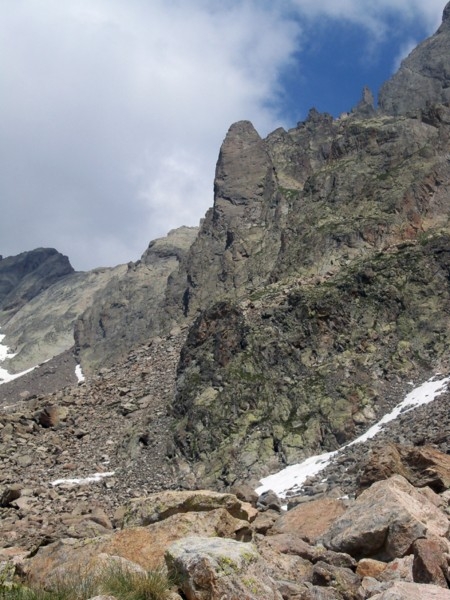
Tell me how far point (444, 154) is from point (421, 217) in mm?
9904

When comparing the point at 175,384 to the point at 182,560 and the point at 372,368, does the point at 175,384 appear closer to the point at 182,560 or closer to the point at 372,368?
the point at 372,368

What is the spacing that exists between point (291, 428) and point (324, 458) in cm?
465

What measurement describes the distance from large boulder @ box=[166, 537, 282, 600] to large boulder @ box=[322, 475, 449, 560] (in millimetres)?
3684

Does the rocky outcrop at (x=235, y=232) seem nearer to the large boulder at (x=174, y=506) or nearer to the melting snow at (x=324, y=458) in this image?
the melting snow at (x=324, y=458)

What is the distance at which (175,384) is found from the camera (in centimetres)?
5134

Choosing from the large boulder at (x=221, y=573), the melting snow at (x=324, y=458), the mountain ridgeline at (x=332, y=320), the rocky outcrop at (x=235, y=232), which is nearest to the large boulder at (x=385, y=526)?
the large boulder at (x=221, y=573)

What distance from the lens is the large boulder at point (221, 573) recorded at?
8.48 m

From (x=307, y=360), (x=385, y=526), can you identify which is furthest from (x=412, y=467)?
(x=307, y=360)

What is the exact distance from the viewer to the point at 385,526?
39.9ft

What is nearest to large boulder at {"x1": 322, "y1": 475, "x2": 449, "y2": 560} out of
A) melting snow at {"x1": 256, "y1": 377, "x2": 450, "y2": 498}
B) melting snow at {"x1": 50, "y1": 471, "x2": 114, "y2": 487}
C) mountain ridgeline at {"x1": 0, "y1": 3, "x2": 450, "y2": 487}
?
melting snow at {"x1": 256, "y1": 377, "x2": 450, "y2": 498}

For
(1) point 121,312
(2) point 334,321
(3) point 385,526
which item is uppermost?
(1) point 121,312

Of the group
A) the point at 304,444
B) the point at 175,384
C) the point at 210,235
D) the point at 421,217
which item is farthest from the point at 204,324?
the point at 210,235

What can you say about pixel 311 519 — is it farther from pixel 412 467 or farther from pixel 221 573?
pixel 221 573

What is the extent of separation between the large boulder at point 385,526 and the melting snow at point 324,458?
1665 centimetres
